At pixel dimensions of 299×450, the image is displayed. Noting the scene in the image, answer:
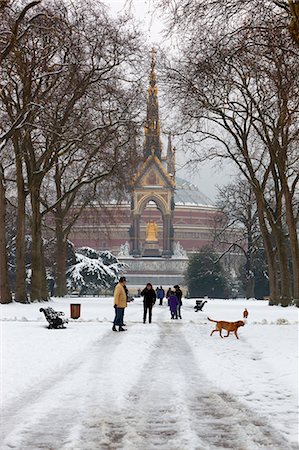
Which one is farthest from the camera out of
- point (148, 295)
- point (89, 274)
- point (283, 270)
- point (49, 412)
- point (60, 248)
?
point (89, 274)

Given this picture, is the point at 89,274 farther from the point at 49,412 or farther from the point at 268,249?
the point at 49,412

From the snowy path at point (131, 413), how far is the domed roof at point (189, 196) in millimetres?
136736

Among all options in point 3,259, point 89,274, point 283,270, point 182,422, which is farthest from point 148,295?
point 89,274

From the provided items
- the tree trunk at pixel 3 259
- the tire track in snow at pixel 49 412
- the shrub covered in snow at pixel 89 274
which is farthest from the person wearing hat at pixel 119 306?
the shrub covered in snow at pixel 89 274

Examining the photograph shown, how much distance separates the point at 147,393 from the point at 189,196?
147822mm

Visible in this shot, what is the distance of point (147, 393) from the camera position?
938 centimetres

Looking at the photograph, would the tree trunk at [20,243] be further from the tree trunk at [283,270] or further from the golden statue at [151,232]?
the golden statue at [151,232]

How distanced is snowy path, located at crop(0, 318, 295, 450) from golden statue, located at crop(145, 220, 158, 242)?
12425 centimetres

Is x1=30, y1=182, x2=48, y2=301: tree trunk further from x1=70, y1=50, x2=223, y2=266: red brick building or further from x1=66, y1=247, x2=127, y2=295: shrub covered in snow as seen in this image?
x1=70, y1=50, x2=223, y2=266: red brick building

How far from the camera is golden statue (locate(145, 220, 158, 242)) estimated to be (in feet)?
449

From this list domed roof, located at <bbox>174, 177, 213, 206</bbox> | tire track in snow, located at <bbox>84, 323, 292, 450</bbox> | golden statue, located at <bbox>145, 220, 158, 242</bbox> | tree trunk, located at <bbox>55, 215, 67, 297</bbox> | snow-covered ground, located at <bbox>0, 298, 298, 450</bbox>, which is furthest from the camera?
domed roof, located at <bbox>174, 177, 213, 206</bbox>

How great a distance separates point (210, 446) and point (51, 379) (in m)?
4.59

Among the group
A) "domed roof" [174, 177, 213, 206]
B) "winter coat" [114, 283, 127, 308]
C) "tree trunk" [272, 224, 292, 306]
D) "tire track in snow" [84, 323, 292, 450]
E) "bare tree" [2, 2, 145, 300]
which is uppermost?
"domed roof" [174, 177, 213, 206]

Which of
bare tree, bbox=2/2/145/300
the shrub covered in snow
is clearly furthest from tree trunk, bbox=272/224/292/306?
the shrub covered in snow
